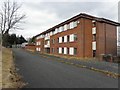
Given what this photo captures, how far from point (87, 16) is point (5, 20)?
21.0 m

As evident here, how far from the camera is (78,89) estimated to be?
9141 millimetres

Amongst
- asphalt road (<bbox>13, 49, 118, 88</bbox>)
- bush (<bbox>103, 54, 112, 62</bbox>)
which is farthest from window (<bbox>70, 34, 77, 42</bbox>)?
asphalt road (<bbox>13, 49, 118, 88</bbox>)

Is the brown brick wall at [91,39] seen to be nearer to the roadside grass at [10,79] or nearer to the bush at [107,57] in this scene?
the bush at [107,57]

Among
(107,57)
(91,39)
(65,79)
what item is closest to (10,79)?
(65,79)

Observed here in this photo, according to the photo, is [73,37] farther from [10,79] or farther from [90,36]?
[10,79]

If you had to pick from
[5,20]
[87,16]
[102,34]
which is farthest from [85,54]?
[5,20]

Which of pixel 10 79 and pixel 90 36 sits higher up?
pixel 90 36

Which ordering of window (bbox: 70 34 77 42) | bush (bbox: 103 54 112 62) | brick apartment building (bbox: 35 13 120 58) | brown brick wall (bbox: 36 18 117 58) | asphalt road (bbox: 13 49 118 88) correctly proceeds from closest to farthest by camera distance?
asphalt road (bbox: 13 49 118 88), bush (bbox: 103 54 112 62), brown brick wall (bbox: 36 18 117 58), brick apartment building (bbox: 35 13 120 58), window (bbox: 70 34 77 42)

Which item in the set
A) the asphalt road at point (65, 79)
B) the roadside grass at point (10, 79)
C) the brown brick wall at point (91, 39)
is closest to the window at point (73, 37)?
the brown brick wall at point (91, 39)

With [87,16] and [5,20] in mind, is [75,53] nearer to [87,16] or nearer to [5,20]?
[87,16]

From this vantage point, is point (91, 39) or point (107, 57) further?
point (91, 39)

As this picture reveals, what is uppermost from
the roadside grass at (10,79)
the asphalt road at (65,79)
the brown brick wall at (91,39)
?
the brown brick wall at (91,39)

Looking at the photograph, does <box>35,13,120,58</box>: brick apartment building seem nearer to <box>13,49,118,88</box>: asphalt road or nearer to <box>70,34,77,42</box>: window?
<box>70,34,77,42</box>: window

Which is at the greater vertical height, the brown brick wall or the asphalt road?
the brown brick wall
